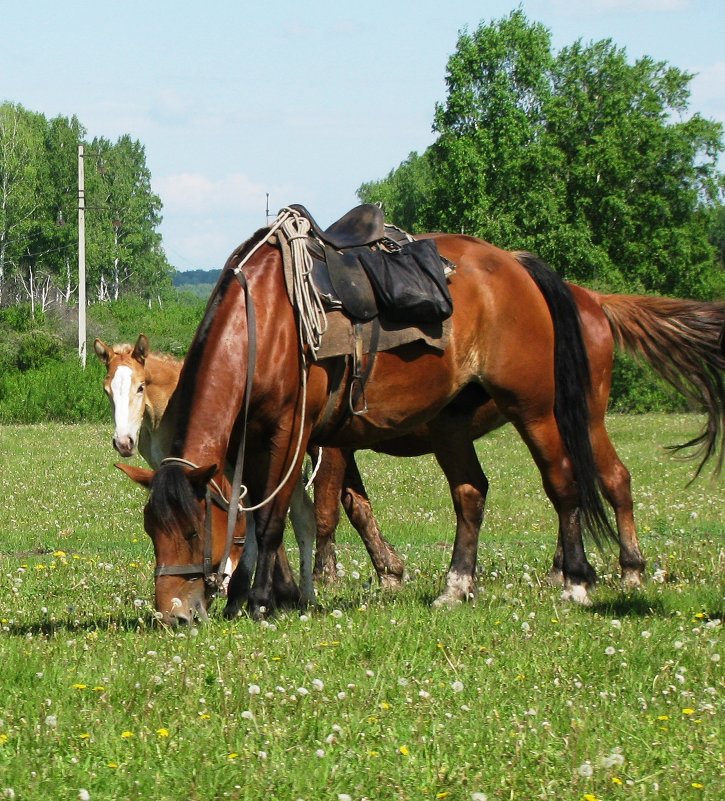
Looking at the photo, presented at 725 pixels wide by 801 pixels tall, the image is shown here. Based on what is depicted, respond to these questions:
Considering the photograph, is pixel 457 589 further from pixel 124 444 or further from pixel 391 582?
pixel 124 444

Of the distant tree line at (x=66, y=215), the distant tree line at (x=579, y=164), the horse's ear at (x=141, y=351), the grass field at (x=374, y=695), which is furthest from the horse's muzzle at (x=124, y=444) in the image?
the distant tree line at (x=66, y=215)

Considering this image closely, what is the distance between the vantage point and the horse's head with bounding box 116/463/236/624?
6422mm

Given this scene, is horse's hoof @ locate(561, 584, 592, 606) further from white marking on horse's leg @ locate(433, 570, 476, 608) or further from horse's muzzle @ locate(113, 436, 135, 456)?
horse's muzzle @ locate(113, 436, 135, 456)

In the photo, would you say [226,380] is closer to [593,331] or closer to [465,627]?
[465,627]

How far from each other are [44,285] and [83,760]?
282 ft

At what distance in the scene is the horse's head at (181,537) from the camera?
21.1 ft

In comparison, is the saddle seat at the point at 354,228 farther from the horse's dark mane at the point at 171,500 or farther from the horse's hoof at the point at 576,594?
the horse's hoof at the point at 576,594

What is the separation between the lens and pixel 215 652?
570 cm

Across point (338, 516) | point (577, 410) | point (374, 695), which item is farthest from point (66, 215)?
point (374, 695)

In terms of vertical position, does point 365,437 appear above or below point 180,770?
above

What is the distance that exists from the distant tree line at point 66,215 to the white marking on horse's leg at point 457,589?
205 feet

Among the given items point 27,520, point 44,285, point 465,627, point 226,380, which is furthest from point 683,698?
point 44,285

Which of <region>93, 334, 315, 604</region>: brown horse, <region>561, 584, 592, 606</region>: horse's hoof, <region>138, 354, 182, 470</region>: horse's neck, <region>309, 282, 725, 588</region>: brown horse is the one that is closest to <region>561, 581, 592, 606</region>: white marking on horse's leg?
<region>561, 584, 592, 606</region>: horse's hoof

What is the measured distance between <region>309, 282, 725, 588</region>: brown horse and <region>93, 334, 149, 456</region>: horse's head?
2764 millimetres
